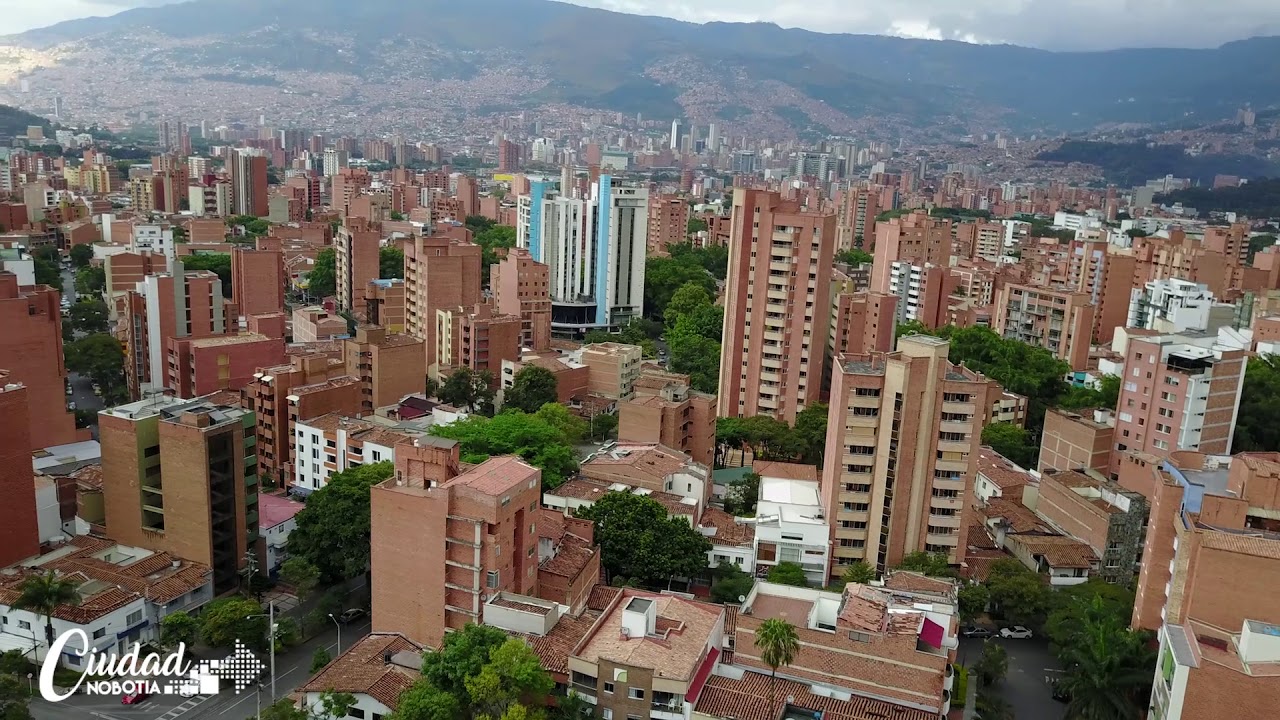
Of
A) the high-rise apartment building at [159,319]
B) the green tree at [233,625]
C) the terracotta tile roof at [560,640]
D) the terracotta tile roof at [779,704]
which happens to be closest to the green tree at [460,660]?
the terracotta tile roof at [560,640]

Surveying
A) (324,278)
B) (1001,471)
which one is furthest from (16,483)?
(324,278)

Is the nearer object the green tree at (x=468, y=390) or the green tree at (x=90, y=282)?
the green tree at (x=468, y=390)

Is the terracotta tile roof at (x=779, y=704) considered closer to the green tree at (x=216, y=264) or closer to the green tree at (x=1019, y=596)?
the green tree at (x=1019, y=596)

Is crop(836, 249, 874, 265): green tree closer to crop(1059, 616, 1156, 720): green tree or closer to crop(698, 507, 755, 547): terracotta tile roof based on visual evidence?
crop(698, 507, 755, 547): terracotta tile roof

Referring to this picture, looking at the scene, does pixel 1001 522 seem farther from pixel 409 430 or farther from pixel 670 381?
pixel 409 430

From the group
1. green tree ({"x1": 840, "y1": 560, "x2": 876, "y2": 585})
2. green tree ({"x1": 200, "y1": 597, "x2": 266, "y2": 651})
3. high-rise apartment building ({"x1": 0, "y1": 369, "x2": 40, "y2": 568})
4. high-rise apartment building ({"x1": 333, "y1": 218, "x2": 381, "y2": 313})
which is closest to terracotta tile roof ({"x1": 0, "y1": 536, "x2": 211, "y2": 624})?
high-rise apartment building ({"x1": 0, "y1": 369, "x2": 40, "y2": 568})

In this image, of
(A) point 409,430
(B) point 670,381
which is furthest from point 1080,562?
(A) point 409,430

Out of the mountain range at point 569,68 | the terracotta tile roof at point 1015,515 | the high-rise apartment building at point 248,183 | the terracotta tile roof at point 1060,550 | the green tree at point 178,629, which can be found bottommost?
the green tree at point 178,629
